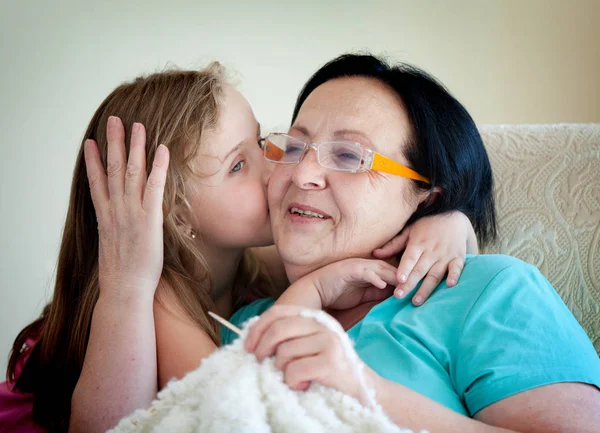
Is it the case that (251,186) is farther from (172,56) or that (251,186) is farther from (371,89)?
(172,56)

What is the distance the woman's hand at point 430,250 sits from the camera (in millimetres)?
1351

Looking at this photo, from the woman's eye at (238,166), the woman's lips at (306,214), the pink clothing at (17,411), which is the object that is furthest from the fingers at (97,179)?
the pink clothing at (17,411)

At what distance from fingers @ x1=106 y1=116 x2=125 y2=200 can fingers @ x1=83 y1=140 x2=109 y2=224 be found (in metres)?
0.02

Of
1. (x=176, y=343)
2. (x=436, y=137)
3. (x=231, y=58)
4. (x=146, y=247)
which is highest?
(x=231, y=58)

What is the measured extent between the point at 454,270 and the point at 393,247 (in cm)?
20

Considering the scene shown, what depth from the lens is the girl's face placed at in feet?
5.29

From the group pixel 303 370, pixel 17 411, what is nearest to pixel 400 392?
pixel 303 370

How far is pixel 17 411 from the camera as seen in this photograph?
158 centimetres

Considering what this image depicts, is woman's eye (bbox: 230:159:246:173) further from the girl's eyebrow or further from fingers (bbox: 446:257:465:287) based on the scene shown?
fingers (bbox: 446:257:465:287)

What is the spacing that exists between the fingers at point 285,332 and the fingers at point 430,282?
16.7 inches

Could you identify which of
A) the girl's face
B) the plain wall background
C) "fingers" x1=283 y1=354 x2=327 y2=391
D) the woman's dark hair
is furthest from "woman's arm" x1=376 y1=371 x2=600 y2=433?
the plain wall background

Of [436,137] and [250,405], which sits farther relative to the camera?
[436,137]

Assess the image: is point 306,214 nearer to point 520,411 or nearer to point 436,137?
point 436,137

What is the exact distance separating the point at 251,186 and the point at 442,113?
55 centimetres
